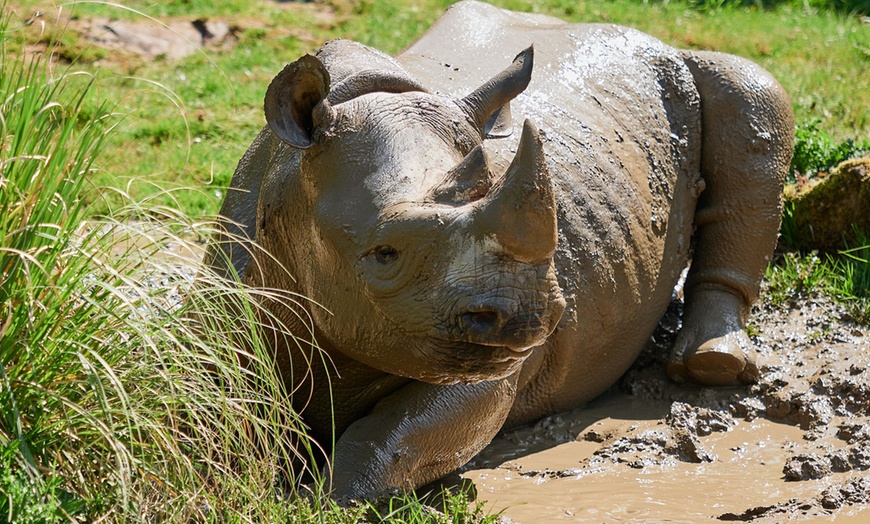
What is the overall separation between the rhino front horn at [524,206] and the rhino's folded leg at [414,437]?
125 centimetres

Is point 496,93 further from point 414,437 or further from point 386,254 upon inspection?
point 414,437

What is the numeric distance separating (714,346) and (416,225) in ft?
8.80

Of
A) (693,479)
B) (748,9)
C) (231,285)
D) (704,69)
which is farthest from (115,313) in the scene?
(748,9)

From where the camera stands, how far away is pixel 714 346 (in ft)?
19.3

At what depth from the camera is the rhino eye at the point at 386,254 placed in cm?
371

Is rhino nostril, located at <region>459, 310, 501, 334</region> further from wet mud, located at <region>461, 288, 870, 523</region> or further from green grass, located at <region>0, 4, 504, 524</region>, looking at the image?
wet mud, located at <region>461, 288, 870, 523</region>

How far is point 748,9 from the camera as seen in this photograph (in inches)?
476

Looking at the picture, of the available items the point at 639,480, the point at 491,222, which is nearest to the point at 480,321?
the point at 491,222

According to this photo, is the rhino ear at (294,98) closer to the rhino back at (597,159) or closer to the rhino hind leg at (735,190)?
the rhino back at (597,159)

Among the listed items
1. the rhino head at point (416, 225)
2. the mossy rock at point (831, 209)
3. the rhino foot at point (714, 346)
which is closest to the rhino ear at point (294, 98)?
the rhino head at point (416, 225)

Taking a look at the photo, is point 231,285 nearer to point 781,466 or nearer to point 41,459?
point 41,459

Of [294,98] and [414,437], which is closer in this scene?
[294,98]

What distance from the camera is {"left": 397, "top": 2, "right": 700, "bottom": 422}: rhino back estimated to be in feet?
17.7

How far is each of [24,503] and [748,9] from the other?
10.1 meters
